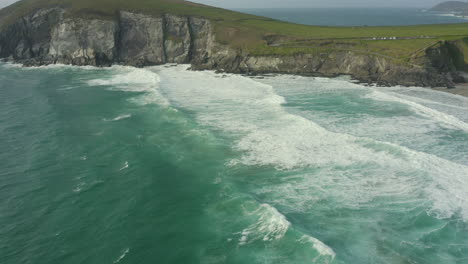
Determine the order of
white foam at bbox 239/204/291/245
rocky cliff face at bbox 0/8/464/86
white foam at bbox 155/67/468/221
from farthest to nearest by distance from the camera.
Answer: rocky cliff face at bbox 0/8/464/86
white foam at bbox 155/67/468/221
white foam at bbox 239/204/291/245

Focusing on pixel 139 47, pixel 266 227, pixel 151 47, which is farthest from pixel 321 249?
pixel 139 47

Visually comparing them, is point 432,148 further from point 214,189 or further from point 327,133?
point 214,189

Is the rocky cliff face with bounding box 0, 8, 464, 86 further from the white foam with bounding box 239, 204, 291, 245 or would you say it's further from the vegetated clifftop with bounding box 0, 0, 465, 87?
the white foam with bounding box 239, 204, 291, 245

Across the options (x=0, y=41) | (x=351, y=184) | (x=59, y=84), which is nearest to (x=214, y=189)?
(x=351, y=184)

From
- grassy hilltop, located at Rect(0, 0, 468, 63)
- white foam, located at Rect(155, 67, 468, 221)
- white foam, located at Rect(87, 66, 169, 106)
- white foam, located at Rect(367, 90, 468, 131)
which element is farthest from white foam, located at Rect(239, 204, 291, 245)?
grassy hilltop, located at Rect(0, 0, 468, 63)

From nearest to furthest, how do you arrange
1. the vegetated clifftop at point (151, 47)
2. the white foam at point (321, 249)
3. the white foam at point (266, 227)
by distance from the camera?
the white foam at point (321, 249) → the white foam at point (266, 227) → the vegetated clifftop at point (151, 47)

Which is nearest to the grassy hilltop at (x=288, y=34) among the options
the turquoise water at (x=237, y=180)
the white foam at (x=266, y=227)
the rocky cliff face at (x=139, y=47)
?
the rocky cliff face at (x=139, y=47)

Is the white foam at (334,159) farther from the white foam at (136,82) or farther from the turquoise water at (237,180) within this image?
the white foam at (136,82)
